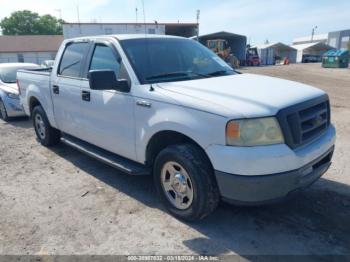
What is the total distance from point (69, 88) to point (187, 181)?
2536 mm

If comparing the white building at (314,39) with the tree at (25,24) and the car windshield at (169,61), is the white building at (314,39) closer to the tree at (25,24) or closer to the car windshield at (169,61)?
the tree at (25,24)

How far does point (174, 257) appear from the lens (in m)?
3.01

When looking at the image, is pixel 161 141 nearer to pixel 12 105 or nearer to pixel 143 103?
pixel 143 103

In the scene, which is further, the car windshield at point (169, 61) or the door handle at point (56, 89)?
the door handle at point (56, 89)

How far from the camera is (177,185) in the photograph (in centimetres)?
352

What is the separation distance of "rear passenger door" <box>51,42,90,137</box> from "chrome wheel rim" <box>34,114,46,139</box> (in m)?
0.91

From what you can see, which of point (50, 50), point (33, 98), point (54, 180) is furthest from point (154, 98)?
point (50, 50)

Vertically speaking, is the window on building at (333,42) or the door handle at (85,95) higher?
the window on building at (333,42)

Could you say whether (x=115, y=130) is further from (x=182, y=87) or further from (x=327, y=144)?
(x=327, y=144)

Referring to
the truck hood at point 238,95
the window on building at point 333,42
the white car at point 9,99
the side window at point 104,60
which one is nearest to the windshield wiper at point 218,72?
the truck hood at point 238,95

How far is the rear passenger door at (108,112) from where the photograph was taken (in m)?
3.86

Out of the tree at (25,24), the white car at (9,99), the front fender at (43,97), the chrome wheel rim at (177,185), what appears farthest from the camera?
the tree at (25,24)

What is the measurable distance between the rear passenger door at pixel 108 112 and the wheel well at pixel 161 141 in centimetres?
24

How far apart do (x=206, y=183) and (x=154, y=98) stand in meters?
1.05
